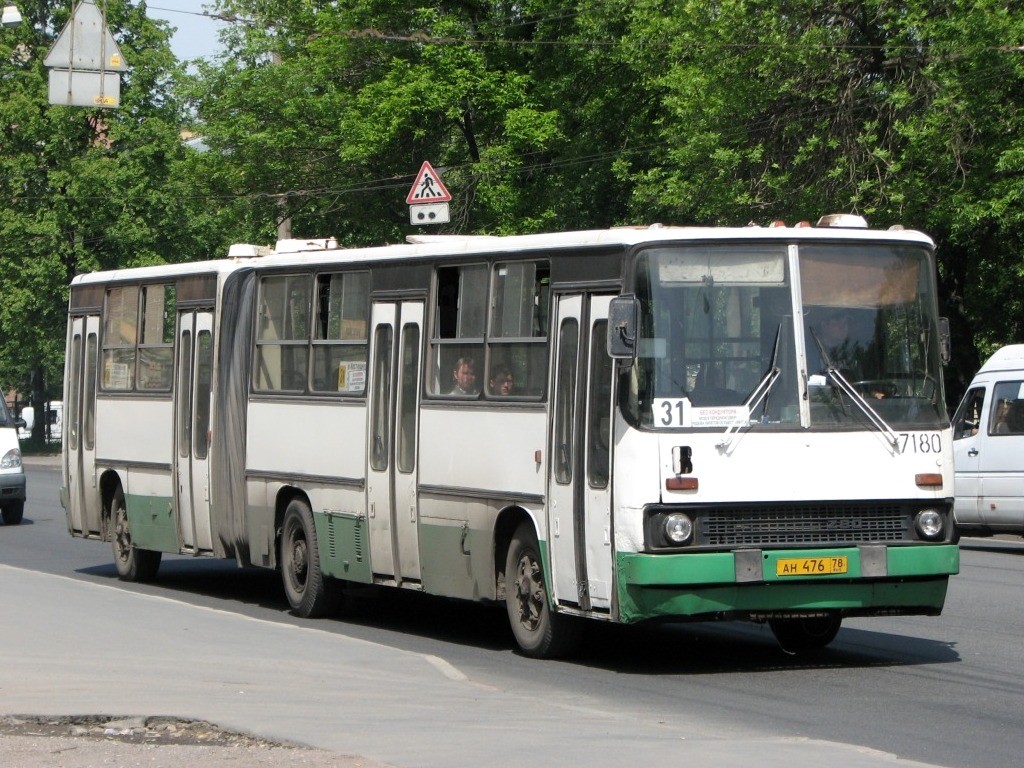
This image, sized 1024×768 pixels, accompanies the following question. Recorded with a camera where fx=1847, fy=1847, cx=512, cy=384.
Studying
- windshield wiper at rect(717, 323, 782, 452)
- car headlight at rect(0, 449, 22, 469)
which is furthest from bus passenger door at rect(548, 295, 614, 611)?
car headlight at rect(0, 449, 22, 469)

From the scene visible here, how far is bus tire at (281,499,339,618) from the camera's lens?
49.5 feet

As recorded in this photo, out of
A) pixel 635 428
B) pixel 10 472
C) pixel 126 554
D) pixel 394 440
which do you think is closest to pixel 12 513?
pixel 10 472

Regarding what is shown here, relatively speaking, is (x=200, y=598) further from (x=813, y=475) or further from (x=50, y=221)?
(x=50, y=221)

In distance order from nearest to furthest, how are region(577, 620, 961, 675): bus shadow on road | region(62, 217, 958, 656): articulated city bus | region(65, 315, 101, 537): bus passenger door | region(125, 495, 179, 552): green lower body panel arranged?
region(62, 217, 958, 656): articulated city bus
region(577, 620, 961, 675): bus shadow on road
region(125, 495, 179, 552): green lower body panel
region(65, 315, 101, 537): bus passenger door

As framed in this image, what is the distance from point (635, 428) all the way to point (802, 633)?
2.52 metres

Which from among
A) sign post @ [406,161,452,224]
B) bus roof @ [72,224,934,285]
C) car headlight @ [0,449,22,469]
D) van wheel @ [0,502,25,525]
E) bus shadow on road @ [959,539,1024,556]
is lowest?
bus shadow on road @ [959,539,1024,556]

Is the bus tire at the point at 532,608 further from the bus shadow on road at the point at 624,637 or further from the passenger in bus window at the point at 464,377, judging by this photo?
the passenger in bus window at the point at 464,377

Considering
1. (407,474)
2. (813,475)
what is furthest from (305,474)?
(813,475)

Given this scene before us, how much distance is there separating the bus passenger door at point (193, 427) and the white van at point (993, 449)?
398 inches

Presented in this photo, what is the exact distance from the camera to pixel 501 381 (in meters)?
12.6

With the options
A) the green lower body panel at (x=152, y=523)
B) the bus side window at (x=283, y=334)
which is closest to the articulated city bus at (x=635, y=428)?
the bus side window at (x=283, y=334)

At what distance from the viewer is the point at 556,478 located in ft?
38.8

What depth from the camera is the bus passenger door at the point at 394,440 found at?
44.9 feet

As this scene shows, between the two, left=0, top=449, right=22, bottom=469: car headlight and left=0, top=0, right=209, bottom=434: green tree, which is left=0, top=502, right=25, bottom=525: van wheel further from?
left=0, top=0, right=209, bottom=434: green tree
